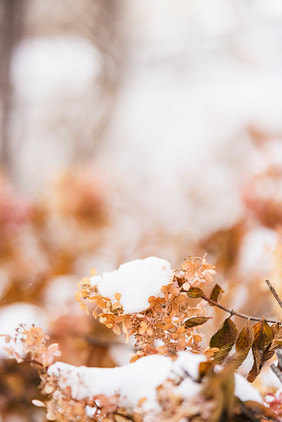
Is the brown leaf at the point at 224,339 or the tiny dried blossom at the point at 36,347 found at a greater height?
the tiny dried blossom at the point at 36,347

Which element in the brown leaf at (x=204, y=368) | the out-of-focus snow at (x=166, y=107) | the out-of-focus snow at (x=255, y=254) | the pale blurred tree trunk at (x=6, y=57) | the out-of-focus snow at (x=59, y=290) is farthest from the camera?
the pale blurred tree trunk at (x=6, y=57)

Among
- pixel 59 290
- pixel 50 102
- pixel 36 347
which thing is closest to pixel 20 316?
pixel 59 290

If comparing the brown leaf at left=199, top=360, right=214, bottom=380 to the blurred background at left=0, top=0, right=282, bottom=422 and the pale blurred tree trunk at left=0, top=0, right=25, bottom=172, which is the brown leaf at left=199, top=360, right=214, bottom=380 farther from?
the pale blurred tree trunk at left=0, top=0, right=25, bottom=172

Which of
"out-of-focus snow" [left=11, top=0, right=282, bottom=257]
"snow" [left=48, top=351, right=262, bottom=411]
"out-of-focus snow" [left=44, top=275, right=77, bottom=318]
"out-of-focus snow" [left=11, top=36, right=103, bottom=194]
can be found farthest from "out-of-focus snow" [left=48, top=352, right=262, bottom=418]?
"out-of-focus snow" [left=11, top=36, right=103, bottom=194]

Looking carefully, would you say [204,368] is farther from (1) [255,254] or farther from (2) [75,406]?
(1) [255,254]

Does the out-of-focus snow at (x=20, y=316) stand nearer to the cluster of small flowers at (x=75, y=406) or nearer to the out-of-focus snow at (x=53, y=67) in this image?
the cluster of small flowers at (x=75, y=406)

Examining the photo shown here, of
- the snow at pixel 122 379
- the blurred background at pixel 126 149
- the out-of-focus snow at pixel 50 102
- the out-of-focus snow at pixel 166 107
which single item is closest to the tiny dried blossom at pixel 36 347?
the snow at pixel 122 379
